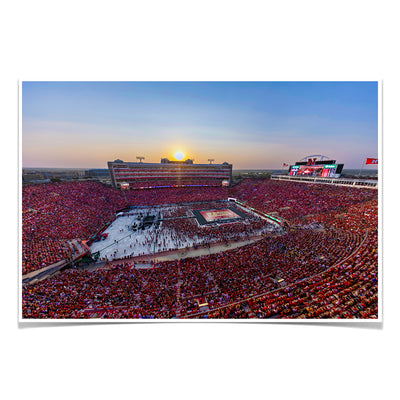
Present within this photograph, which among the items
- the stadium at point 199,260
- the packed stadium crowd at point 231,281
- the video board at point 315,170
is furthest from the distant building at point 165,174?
the packed stadium crowd at point 231,281

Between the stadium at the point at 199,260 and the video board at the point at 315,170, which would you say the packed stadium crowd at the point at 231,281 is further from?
the video board at the point at 315,170

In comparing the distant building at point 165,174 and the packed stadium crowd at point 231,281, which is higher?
the distant building at point 165,174

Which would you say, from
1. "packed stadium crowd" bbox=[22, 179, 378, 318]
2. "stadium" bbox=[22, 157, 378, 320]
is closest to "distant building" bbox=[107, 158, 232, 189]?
"stadium" bbox=[22, 157, 378, 320]

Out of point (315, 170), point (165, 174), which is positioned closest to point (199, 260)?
point (315, 170)

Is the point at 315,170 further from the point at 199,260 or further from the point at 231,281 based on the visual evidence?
the point at 231,281
